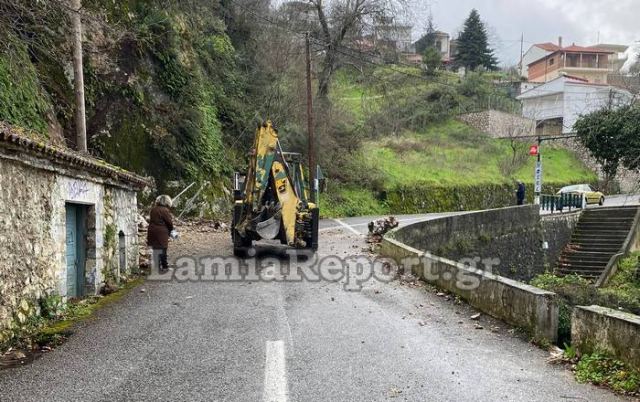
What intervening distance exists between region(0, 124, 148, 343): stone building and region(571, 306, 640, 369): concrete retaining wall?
22.4 ft

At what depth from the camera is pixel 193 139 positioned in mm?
23672

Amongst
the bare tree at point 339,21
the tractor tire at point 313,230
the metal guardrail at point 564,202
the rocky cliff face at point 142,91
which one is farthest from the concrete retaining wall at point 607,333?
the bare tree at point 339,21

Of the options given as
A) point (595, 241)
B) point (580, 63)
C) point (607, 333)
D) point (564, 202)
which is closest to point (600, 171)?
point (564, 202)

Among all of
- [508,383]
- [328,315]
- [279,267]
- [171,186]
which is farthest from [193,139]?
[508,383]

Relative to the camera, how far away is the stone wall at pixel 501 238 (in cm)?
1941

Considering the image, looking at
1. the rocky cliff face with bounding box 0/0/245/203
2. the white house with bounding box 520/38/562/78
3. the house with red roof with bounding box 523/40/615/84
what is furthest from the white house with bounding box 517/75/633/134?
the rocky cliff face with bounding box 0/0/245/203

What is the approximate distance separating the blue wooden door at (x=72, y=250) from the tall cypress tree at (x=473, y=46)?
7506 cm

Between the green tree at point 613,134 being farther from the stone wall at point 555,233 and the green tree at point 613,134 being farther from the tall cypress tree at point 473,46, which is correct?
the tall cypress tree at point 473,46

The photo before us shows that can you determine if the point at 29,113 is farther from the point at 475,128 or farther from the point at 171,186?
the point at 475,128

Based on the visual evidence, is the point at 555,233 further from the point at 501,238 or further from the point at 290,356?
the point at 290,356

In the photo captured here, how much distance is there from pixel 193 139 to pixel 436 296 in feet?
54.4

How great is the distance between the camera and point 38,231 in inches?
285

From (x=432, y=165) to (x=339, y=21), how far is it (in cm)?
1444

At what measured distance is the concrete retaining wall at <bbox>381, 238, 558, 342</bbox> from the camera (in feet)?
22.8
